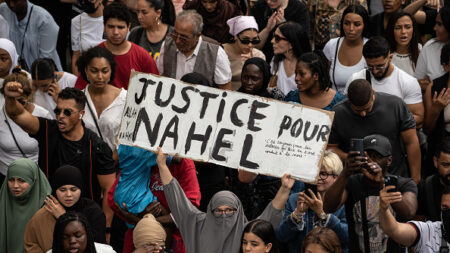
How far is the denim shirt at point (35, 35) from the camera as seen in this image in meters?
11.9

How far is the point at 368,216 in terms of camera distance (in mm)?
7555

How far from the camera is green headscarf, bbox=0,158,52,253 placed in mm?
8758

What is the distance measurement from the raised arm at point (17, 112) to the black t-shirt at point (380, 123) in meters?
2.67

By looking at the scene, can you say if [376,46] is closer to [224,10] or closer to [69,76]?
[224,10]

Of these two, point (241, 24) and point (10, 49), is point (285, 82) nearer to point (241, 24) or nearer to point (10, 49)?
point (241, 24)

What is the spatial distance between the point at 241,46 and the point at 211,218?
318 cm

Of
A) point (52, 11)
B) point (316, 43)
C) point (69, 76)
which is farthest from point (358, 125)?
point (52, 11)

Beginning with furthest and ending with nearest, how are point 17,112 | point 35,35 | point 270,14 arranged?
point 35,35
point 270,14
point 17,112

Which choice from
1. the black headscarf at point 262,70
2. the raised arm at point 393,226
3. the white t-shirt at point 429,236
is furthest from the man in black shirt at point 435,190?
the black headscarf at point 262,70

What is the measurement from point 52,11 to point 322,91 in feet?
15.7

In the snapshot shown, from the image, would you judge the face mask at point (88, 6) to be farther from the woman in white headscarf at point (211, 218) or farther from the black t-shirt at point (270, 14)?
the woman in white headscarf at point (211, 218)

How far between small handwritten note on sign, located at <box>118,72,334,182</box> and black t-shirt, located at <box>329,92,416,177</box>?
1.24 meters

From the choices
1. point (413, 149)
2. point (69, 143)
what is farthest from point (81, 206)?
point (413, 149)

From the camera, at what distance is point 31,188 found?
8.73m
